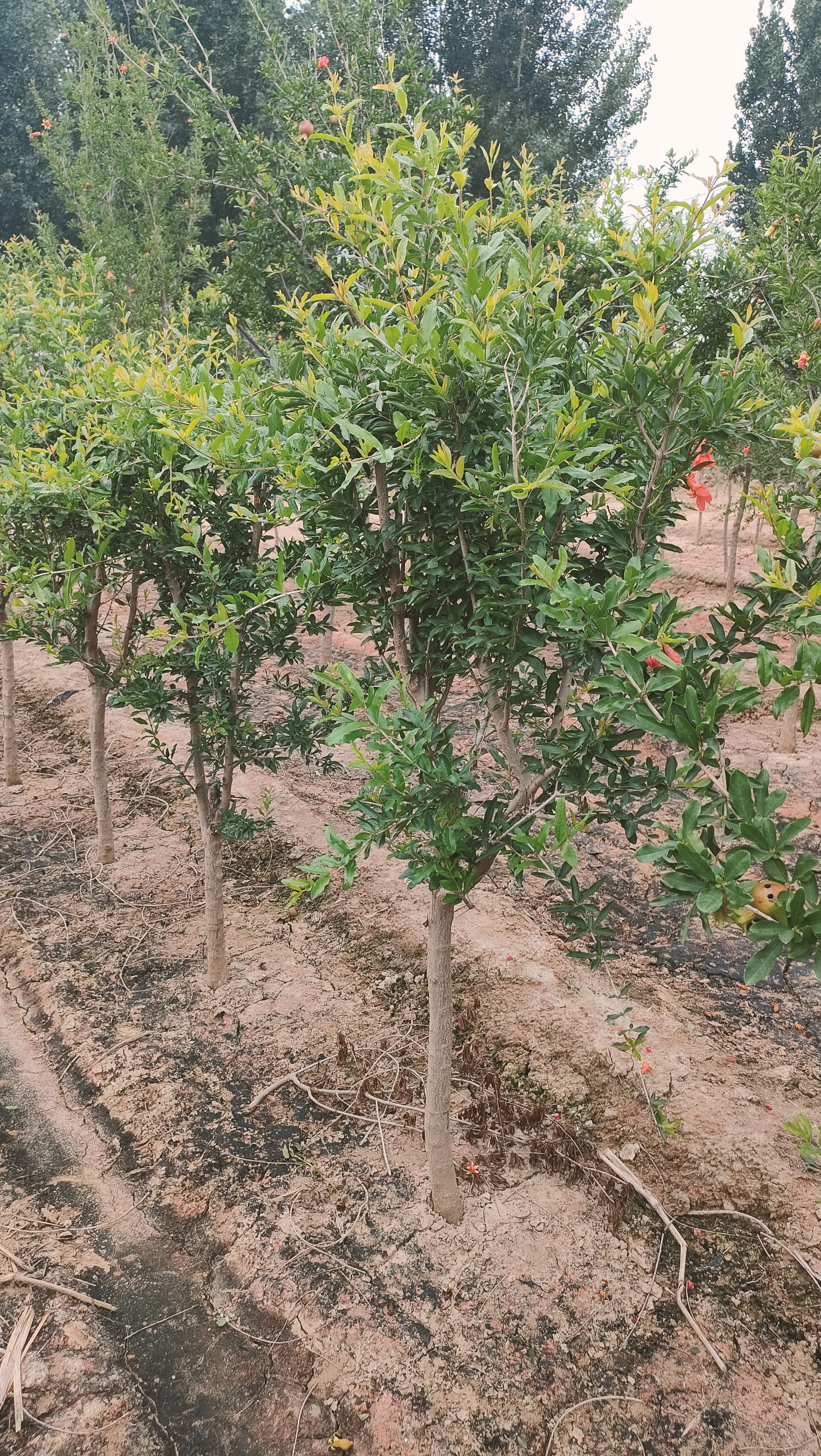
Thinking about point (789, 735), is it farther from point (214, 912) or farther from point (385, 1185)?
point (385, 1185)

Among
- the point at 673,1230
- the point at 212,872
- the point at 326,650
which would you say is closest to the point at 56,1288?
the point at 212,872

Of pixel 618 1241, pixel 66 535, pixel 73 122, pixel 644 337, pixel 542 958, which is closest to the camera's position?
pixel 644 337

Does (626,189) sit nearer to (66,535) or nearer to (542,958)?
(66,535)

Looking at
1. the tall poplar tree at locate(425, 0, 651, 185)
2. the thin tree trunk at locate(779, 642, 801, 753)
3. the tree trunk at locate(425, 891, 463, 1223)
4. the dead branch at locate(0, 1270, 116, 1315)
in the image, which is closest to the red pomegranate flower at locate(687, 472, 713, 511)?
the tree trunk at locate(425, 891, 463, 1223)

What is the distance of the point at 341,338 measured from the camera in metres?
2.24

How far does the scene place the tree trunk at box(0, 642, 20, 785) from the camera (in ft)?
21.6

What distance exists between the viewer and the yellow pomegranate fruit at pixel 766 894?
1.51 m

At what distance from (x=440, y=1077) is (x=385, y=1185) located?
601 mm

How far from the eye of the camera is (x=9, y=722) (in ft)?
21.9

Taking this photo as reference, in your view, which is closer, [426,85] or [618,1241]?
[618,1241]

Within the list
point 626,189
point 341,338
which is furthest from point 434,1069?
point 626,189

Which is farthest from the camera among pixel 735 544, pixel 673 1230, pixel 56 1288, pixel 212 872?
pixel 735 544

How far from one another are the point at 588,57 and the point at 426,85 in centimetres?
1190

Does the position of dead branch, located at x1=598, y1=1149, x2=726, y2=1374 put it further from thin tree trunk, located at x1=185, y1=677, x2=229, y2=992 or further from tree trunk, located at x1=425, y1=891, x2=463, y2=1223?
thin tree trunk, located at x1=185, y1=677, x2=229, y2=992
